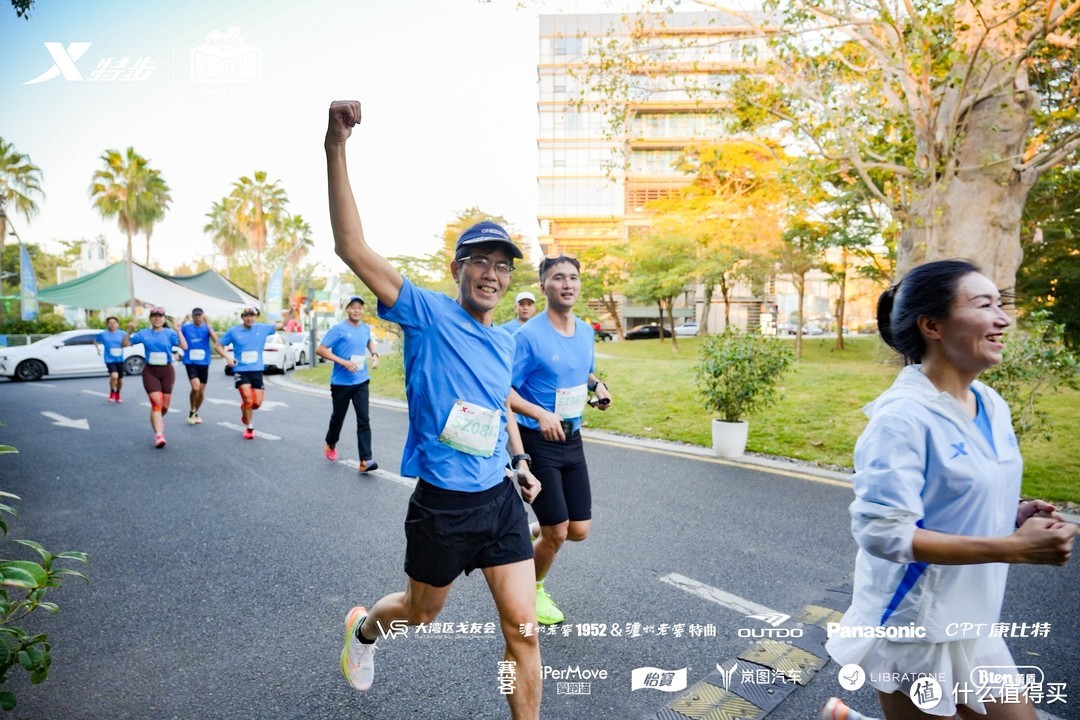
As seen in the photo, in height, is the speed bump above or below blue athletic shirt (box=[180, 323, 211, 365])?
below

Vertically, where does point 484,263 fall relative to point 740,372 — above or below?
above

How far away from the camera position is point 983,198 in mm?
10023

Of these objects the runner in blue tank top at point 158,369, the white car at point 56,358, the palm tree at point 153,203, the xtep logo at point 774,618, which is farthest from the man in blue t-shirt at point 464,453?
the palm tree at point 153,203

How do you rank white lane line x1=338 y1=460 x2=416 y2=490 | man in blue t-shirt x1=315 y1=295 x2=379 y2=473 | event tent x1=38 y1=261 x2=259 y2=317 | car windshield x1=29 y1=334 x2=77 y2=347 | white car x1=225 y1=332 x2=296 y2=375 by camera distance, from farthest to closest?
event tent x1=38 y1=261 x2=259 y2=317, white car x1=225 y1=332 x2=296 y2=375, car windshield x1=29 y1=334 x2=77 y2=347, man in blue t-shirt x1=315 y1=295 x2=379 y2=473, white lane line x1=338 y1=460 x2=416 y2=490

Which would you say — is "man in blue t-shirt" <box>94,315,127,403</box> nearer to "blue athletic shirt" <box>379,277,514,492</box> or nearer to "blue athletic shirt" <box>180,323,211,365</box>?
"blue athletic shirt" <box>180,323,211,365</box>

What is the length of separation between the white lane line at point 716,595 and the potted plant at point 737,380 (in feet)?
13.1

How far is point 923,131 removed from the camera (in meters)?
9.42

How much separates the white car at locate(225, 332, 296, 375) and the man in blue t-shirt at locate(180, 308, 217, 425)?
384 inches

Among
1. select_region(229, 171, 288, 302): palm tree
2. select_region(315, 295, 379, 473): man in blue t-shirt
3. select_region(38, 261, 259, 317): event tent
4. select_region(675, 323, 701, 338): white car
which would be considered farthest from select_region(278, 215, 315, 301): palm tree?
select_region(315, 295, 379, 473): man in blue t-shirt

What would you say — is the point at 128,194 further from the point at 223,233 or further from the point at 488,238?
the point at 488,238

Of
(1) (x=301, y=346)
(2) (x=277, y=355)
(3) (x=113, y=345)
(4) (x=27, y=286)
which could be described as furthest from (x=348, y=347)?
(4) (x=27, y=286)

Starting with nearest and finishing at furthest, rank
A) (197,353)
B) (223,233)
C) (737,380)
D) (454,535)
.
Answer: (454,535) < (737,380) < (197,353) < (223,233)

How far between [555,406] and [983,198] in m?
9.99

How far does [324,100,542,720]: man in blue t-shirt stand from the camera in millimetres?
2260
